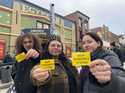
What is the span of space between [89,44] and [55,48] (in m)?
0.44

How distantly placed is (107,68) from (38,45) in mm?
1419

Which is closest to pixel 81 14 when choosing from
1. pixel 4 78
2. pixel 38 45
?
pixel 4 78

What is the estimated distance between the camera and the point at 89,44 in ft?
8.66

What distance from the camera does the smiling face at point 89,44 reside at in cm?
262

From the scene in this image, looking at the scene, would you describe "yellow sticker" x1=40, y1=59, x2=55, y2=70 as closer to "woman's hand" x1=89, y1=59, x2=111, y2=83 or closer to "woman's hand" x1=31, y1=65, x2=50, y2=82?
"woman's hand" x1=31, y1=65, x2=50, y2=82

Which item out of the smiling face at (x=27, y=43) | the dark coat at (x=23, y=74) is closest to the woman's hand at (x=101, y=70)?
the dark coat at (x=23, y=74)

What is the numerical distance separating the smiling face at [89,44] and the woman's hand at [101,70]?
89 cm

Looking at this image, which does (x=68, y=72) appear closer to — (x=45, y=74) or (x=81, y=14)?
(x=45, y=74)

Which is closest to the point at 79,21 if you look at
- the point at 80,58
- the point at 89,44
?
the point at 89,44

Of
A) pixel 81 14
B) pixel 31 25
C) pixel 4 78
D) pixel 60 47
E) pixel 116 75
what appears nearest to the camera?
pixel 116 75

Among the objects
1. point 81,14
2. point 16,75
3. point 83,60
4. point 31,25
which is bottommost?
point 16,75

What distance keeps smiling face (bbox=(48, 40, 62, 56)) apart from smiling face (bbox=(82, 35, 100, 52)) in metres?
0.33

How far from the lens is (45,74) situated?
7.25ft

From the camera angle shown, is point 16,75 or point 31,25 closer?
point 16,75
